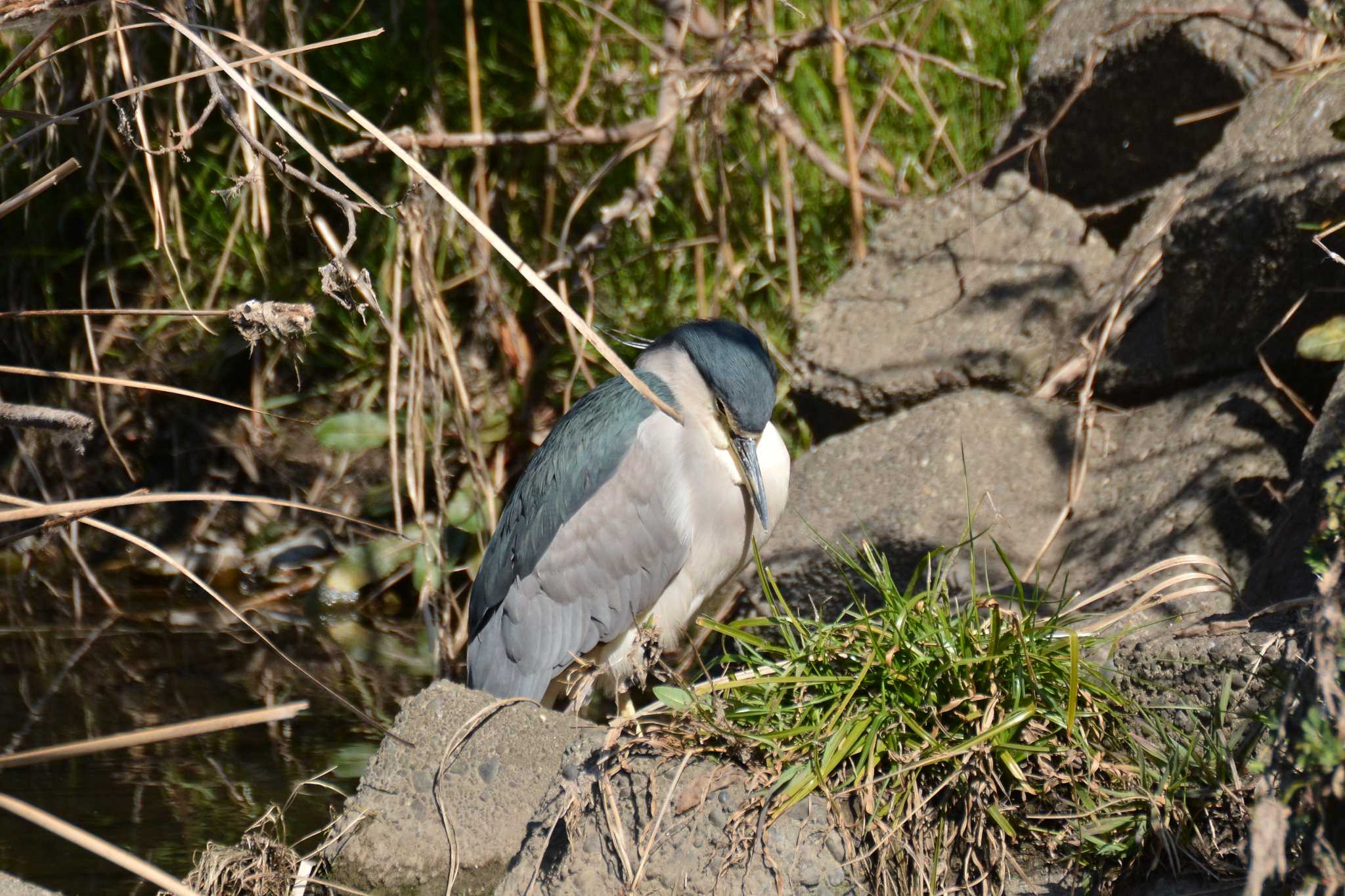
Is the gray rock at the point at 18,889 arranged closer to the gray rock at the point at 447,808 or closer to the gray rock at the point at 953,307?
the gray rock at the point at 447,808

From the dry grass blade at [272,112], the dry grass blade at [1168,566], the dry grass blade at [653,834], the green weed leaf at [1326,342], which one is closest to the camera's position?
the dry grass blade at [272,112]

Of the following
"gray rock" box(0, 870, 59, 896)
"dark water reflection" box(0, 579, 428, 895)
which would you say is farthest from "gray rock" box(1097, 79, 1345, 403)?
"gray rock" box(0, 870, 59, 896)

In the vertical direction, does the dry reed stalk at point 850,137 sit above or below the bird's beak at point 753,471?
above

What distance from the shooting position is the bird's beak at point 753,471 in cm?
312

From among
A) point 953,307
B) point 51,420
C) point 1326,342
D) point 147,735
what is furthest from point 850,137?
point 147,735

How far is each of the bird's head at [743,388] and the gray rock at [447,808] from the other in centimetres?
86

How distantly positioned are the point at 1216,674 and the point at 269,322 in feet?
5.36

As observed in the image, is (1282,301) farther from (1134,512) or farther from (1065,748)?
(1065,748)

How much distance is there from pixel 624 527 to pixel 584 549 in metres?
0.13

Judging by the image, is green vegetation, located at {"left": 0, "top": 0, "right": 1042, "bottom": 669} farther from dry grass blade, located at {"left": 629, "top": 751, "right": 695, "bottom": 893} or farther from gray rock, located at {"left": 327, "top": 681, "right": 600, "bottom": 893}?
dry grass blade, located at {"left": 629, "top": 751, "right": 695, "bottom": 893}

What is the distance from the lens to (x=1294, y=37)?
3549 millimetres

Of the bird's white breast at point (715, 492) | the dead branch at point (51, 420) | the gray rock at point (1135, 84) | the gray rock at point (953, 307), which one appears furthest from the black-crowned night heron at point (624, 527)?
the dead branch at point (51, 420)

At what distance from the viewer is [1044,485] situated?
3.49m

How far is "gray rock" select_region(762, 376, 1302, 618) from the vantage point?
3086 mm
